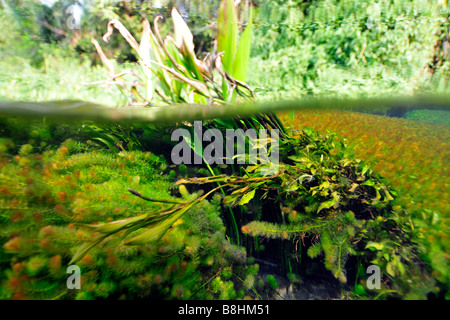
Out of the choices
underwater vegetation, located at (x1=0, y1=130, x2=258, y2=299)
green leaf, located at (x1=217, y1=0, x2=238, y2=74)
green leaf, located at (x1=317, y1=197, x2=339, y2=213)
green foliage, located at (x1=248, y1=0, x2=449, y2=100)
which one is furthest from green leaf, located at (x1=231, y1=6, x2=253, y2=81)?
green leaf, located at (x1=317, y1=197, x2=339, y2=213)

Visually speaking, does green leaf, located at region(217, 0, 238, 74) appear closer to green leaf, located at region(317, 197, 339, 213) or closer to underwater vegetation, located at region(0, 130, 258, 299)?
underwater vegetation, located at region(0, 130, 258, 299)

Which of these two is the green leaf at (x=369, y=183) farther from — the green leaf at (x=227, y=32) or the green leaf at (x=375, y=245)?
the green leaf at (x=227, y=32)

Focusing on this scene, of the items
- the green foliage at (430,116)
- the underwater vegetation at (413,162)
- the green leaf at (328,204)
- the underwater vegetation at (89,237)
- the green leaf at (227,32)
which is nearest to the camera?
the underwater vegetation at (89,237)

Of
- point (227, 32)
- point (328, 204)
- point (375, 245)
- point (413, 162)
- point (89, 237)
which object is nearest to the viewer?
point (89, 237)

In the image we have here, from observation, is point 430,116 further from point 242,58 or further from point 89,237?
point 89,237

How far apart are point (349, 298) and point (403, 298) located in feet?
0.83

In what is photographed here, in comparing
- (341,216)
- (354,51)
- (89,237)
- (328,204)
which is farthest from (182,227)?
(354,51)

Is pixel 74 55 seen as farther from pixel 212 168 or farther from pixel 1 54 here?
pixel 212 168

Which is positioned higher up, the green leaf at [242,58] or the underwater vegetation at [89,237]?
the green leaf at [242,58]

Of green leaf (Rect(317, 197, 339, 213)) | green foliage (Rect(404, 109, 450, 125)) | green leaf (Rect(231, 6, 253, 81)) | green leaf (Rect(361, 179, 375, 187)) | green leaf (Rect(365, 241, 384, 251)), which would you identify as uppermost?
green leaf (Rect(231, 6, 253, 81))

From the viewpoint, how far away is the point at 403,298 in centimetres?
103

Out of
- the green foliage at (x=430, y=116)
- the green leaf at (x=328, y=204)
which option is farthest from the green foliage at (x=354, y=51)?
the green leaf at (x=328, y=204)

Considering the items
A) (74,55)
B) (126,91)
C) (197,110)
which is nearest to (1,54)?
(74,55)

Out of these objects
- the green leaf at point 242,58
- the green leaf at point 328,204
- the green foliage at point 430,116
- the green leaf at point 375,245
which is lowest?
the green leaf at point 375,245
